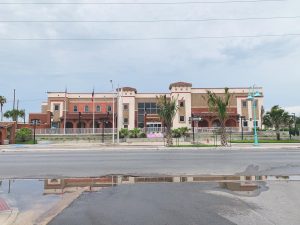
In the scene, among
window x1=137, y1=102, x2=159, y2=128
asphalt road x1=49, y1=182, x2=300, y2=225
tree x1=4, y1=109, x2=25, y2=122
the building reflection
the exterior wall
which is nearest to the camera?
asphalt road x1=49, y1=182, x2=300, y2=225

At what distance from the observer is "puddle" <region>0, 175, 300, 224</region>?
6896 millimetres

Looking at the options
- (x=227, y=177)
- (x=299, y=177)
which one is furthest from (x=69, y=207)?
(x=299, y=177)

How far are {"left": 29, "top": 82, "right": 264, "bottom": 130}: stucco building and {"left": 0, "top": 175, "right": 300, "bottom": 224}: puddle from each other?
185 ft

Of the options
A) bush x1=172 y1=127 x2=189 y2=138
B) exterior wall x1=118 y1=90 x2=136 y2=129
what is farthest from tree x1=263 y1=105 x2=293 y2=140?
exterior wall x1=118 y1=90 x2=136 y2=129

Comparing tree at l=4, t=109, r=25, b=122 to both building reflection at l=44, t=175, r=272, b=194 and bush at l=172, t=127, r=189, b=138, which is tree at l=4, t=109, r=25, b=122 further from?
building reflection at l=44, t=175, r=272, b=194

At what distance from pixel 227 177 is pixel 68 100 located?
67.1 meters

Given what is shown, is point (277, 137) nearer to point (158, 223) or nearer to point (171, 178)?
point (171, 178)

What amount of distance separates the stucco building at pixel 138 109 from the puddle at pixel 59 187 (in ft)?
185

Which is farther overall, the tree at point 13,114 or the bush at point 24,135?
the tree at point 13,114

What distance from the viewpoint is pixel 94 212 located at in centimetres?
654

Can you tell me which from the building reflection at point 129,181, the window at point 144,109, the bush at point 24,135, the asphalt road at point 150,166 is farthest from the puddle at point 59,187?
the window at point 144,109

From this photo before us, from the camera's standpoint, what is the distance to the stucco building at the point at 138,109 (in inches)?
2741

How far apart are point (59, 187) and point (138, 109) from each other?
63687 millimetres

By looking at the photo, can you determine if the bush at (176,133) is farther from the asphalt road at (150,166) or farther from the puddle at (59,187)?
the puddle at (59,187)
